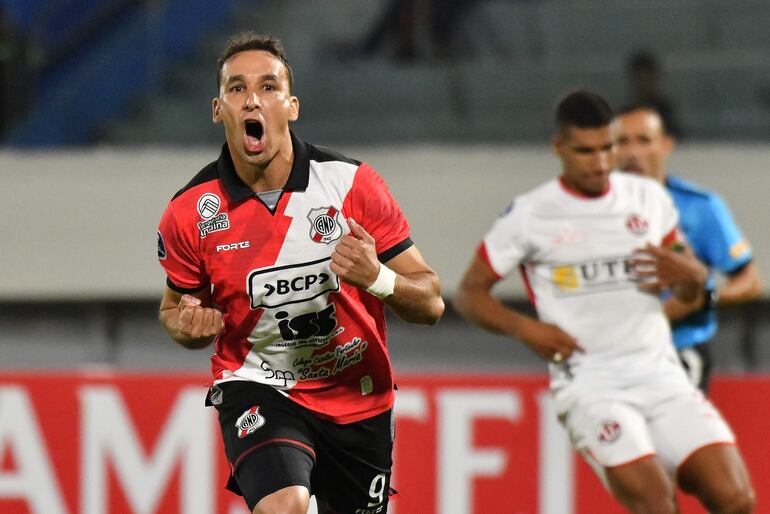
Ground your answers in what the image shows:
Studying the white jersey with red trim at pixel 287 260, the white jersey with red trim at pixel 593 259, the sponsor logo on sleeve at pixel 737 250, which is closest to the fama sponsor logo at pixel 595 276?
the white jersey with red trim at pixel 593 259

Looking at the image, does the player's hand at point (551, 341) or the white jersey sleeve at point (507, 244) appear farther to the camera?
the white jersey sleeve at point (507, 244)

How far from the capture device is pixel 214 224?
364cm

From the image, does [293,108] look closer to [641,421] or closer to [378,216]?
[378,216]

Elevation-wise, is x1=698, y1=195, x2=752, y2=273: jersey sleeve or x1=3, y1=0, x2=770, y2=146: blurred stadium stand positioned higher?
x1=3, y1=0, x2=770, y2=146: blurred stadium stand

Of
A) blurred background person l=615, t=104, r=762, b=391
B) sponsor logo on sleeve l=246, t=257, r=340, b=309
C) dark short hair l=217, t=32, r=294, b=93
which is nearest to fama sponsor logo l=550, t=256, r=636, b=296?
blurred background person l=615, t=104, r=762, b=391

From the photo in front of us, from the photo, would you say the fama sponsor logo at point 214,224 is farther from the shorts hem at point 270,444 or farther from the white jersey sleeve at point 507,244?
the white jersey sleeve at point 507,244

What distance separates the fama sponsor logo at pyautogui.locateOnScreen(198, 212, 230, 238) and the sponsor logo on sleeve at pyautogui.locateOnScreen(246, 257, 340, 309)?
16 cm

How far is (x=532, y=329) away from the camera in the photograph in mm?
4906

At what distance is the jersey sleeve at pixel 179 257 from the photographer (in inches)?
144

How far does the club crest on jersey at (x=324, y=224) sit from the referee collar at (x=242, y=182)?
0.09 m

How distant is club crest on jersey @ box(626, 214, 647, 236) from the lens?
4980 mm

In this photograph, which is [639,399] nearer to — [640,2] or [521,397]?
[521,397]

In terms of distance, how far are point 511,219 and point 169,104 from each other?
9.29 ft

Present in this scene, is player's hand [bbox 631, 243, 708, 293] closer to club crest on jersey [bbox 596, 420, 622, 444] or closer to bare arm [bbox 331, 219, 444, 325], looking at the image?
club crest on jersey [bbox 596, 420, 622, 444]
